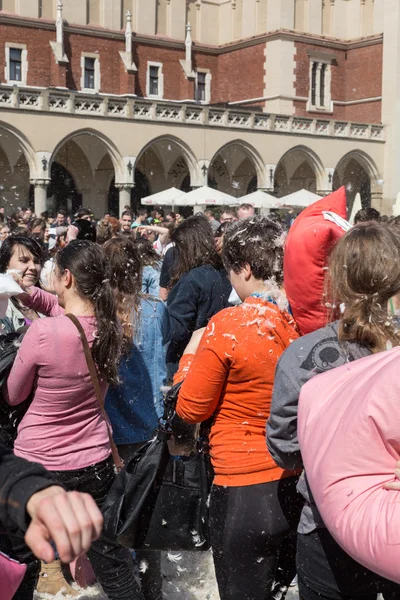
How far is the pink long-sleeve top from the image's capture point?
3.12 meters

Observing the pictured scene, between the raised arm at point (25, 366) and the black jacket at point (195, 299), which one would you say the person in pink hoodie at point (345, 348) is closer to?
the raised arm at point (25, 366)

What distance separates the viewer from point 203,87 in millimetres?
40438

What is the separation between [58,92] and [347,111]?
17.1 m

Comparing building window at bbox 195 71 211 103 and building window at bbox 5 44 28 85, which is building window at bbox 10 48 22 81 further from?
building window at bbox 195 71 211 103

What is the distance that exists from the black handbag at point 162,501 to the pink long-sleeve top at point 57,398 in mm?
269

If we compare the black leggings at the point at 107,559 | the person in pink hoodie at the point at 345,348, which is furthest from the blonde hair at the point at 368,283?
the black leggings at the point at 107,559

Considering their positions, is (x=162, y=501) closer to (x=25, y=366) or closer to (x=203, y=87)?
(x=25, y=366)

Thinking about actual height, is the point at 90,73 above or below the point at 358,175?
above

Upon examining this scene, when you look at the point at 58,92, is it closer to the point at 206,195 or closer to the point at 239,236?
the point at 206,195

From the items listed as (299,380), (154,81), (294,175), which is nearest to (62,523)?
(299,380)

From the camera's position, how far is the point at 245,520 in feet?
8.83

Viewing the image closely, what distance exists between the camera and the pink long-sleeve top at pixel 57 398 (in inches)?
123

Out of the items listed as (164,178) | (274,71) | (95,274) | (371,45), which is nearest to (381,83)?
(371,45)

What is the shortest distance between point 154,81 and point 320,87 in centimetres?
782
